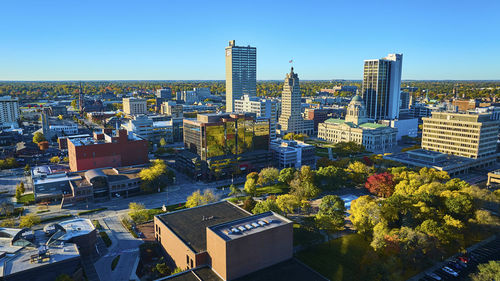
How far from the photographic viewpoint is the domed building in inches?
6083

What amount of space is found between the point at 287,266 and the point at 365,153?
339 ft

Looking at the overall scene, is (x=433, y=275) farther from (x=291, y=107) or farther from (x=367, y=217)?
(x=291, y=107)

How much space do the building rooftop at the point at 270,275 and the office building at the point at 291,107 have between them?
5117 inches

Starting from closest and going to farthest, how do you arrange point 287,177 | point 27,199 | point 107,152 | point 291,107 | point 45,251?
point 45,251
point 27,199
point 287,177
point 107,152
point 291,107

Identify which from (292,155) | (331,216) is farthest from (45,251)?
(292,155)

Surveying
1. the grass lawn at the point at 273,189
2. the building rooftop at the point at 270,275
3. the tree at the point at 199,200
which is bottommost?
the grass lawn at the point at 273,189

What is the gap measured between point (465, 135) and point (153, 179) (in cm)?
10626

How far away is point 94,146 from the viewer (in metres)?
104

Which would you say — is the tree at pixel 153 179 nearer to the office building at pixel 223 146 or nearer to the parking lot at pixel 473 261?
the office building at pixel 223 146

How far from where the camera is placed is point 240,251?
4706 cm

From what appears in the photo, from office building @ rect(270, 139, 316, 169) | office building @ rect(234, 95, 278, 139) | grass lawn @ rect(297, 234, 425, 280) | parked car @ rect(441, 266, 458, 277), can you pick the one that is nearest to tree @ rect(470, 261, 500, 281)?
parked car @ rect(441, 266, 458, 277)

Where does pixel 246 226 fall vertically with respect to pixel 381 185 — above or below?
above

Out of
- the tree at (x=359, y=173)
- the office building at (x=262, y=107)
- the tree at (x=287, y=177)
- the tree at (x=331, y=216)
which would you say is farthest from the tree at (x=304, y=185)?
the office building at (x=262, y=107)

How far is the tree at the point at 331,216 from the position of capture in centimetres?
6475
